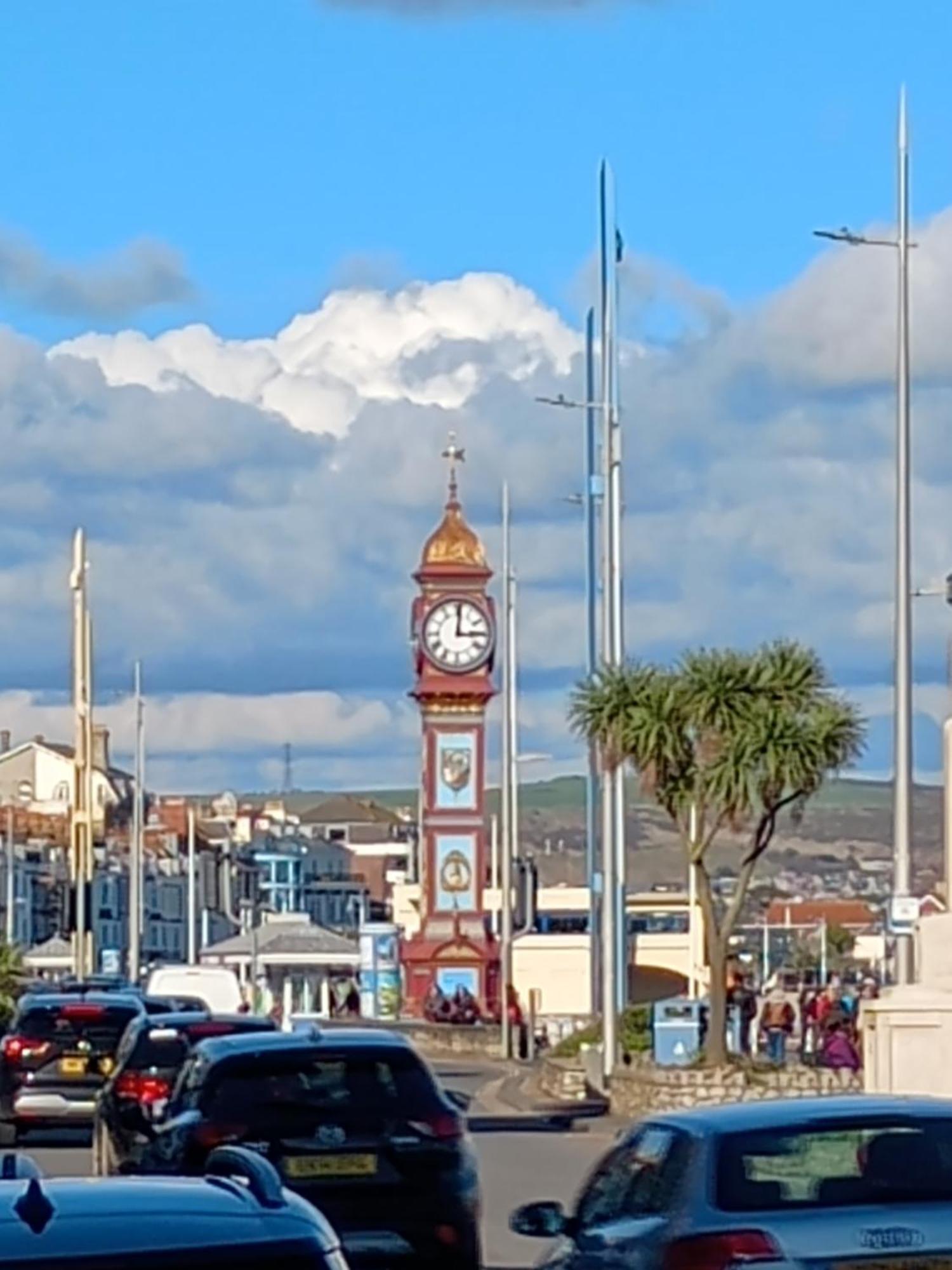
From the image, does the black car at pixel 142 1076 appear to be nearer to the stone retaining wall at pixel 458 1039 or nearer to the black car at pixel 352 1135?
the black car at pixel 352 1135

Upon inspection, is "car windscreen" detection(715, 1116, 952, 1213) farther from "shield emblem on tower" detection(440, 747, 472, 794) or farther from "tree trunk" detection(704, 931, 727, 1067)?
"shield emblem on tower" detection(440, 747, 472, 794)

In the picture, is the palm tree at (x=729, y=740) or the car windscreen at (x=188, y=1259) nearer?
the car windscreen at (x=188, y=1259)

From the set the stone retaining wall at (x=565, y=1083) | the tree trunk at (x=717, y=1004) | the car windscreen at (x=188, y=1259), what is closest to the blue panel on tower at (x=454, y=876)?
the stone retaining wall at (x=565, y=1083)

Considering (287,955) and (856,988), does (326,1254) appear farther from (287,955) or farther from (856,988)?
(287,955)

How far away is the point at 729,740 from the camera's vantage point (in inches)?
1398

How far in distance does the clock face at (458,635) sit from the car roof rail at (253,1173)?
7444 centimetres

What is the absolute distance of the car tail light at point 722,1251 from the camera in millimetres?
10430

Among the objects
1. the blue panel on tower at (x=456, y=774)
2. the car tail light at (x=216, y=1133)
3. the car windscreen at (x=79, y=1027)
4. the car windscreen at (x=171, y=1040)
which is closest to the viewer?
the car tail light at (x=216, y=1133)

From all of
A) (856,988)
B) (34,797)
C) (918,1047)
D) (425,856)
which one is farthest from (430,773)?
(34,797)

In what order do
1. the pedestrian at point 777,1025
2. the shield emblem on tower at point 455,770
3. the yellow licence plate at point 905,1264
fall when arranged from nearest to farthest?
the yellow licence plate at point 905,1264
the pedestrian at point 777,1025
the shield emblem on tower at point 455,770

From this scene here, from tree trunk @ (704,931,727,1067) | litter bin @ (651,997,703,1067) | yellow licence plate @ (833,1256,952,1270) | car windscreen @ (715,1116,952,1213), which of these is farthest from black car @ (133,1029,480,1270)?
litter bin @ (651,997,703,1067)

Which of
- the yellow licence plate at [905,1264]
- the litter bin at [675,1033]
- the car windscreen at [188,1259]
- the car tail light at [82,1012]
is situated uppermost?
the car windscreen at [188,1259]

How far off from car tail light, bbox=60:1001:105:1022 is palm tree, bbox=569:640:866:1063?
7.28 metres

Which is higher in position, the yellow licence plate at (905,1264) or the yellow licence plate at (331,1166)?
the yellow licence plate at (905,1264)
